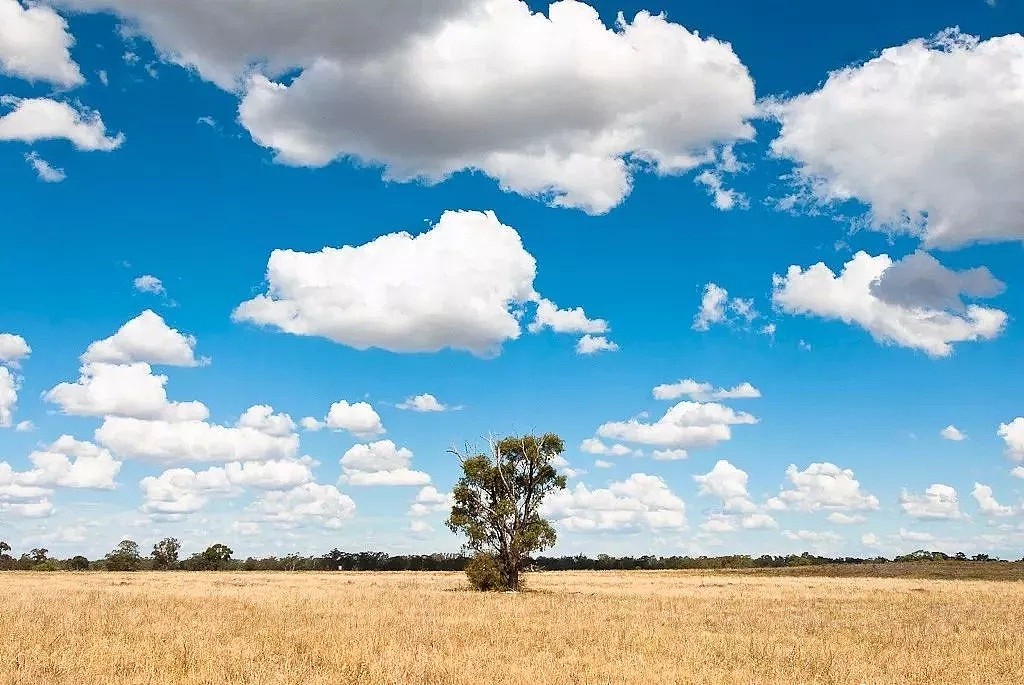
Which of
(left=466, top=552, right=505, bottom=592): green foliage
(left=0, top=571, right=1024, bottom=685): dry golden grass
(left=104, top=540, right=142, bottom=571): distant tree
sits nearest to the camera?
(left=0, top=571, right=1024, bottom=685): dry golden grass

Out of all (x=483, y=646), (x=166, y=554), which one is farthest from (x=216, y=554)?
(x=483, y=646)

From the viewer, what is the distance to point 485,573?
55562mm

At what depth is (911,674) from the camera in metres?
16.8

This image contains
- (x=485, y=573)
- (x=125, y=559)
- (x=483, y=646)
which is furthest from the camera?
(x=125, y=559)

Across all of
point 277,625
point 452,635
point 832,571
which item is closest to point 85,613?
point 277,625

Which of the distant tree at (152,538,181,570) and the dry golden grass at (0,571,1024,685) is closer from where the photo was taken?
the dry golden grass at (0,571,1024,685)

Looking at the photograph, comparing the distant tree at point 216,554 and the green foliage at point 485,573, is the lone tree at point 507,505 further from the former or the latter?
the distant tree at point 216,554

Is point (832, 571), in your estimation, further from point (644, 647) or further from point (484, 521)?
point (644, 647)

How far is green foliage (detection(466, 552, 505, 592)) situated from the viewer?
2179 inches

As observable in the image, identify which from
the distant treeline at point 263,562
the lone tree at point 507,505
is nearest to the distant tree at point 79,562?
the distant treeline at point 263,562

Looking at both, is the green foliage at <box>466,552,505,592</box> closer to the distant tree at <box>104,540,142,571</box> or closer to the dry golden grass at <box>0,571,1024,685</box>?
the dry golden grass at <box>0,571,1024,685</box>

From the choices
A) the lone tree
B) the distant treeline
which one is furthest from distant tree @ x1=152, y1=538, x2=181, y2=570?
the lone tree

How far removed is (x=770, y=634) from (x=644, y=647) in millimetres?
5440

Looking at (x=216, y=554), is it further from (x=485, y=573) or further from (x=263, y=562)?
(x=485, y=573)
